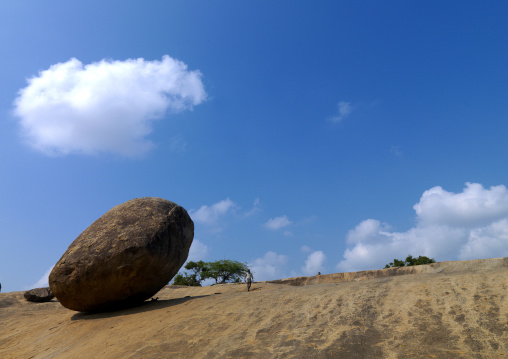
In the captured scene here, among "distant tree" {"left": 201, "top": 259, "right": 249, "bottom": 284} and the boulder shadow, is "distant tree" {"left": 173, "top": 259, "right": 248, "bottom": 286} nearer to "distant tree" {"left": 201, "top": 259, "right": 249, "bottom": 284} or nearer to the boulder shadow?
"distant tree" {"left": 201, "top": 259, "right": 249, "bottom": 284}

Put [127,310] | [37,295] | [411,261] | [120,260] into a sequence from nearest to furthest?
1. [120,260]
2. [127,310]
3. [37,295]
4. [411,261]

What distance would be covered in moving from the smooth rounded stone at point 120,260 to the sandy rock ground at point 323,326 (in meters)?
0.87

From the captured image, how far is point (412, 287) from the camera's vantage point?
6.24 metres

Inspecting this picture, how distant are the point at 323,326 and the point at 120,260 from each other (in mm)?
5368

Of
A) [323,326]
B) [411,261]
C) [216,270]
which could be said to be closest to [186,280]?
[216,270]

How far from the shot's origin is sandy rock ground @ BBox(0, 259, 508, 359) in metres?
4.68

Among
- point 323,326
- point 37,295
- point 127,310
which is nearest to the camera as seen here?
point 323,326

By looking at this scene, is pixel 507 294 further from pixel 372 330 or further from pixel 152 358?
pixel 152 358

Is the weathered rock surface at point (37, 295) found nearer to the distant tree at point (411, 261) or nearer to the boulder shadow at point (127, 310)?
the boulder shadow at point (127, 310)

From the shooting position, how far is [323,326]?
552 centimetres

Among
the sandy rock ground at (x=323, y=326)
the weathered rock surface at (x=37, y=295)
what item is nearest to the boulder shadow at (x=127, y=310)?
the sandy rock ground at (x=323, y=326)

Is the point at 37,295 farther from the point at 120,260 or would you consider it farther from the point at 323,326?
the point at 323,326

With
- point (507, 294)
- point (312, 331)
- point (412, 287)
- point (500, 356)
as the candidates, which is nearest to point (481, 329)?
point (500, 356)

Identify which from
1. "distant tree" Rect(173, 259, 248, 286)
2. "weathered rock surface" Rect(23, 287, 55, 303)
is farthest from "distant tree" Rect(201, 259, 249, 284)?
"weathered rock surface" Rect(23, 287, 55, 303)
